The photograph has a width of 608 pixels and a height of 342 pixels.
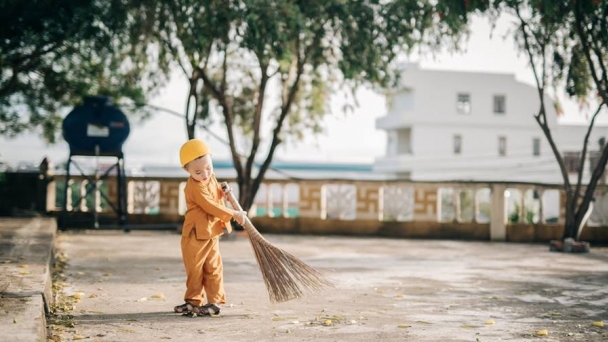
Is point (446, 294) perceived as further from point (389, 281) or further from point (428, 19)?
point (428, 19)

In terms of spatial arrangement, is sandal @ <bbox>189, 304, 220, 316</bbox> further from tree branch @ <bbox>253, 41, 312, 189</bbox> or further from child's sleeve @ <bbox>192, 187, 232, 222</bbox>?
tree branch @ <bbox>253, 41, 312, 189</bbox>

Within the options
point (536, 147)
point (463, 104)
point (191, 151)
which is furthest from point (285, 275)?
point (536, 147)

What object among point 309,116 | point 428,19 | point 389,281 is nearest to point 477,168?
point 309,116

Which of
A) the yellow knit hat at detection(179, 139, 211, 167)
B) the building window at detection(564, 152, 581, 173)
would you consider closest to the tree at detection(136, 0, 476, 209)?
the yellow knit hat at detection(179, 139, 211, 167)

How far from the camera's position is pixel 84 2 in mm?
13516

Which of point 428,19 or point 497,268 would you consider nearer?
point 497,268

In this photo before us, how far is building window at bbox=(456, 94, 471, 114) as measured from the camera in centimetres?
5784

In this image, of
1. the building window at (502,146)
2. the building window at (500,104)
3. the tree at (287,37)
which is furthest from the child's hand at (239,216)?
the building window at (500,104)

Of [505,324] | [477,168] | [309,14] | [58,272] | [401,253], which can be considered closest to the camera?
[505,324]

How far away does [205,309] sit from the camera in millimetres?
6305

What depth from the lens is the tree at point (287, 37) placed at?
12341mm

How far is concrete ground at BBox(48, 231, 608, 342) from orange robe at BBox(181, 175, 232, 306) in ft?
0.72

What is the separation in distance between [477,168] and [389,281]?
161 ft

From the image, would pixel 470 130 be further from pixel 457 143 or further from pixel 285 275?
pixel 285 275
